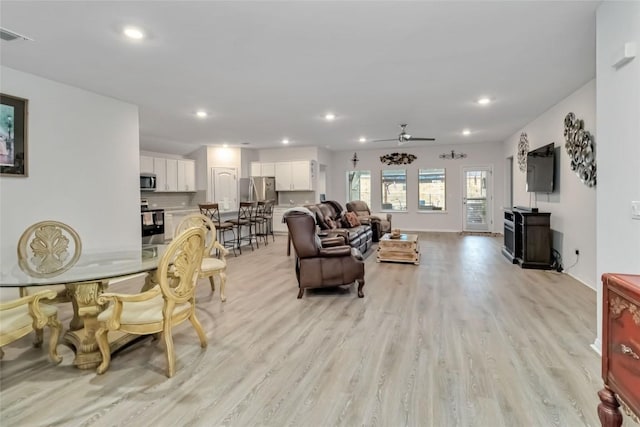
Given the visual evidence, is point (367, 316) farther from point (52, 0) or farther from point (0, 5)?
point (0, 5)

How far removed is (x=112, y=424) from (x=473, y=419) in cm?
195

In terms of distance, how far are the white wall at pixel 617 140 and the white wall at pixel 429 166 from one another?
24.4 feet

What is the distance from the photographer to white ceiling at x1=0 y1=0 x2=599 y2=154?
8.04 ft

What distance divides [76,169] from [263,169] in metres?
5.77

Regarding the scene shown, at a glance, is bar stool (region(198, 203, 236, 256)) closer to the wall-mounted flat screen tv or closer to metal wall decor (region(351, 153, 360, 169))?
metal wall decor (region(351, 153, 360, 169))

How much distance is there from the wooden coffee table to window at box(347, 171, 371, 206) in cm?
499

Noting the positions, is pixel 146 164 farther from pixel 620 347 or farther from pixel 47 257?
pixel 620 347

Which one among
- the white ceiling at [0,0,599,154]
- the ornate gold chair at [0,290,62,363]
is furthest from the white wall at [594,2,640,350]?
the ornate gold chair at [0,290,62,363]

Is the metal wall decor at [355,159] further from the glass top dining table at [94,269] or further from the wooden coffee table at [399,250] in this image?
the glass top dining table at [94,269]

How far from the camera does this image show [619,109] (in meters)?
2.24

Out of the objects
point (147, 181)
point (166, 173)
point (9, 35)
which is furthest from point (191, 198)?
point (9, 35)

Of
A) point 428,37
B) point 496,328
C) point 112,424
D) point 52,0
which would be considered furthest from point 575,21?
point 112,424

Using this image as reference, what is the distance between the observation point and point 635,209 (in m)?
2.07

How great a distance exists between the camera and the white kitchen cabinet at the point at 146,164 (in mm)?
7095
